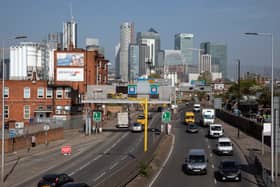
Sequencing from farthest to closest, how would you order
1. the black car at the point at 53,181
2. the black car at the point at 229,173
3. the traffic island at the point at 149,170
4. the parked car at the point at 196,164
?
the parked car at the point at 196,164 < the black car at the point at 229,173 < the traffic island at the point at 149,170 < the black car at the point at 53,181

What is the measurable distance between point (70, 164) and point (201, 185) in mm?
14577

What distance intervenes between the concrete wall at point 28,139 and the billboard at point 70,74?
84.5 feet

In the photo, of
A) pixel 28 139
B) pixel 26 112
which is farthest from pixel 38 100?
pixel 28 139

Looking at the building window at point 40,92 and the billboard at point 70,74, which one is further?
the billboard at point 70,74

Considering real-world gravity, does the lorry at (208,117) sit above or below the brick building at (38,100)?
below

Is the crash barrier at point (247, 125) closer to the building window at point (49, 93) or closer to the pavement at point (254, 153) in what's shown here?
the pavement at point (254, 153)

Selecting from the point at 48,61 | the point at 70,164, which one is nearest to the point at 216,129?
the point at 70,164

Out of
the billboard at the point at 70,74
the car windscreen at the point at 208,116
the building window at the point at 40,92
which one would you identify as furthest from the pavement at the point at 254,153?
the building window at the point at 40,92

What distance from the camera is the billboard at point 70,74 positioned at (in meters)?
91.8

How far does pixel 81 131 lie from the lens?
3113 inches

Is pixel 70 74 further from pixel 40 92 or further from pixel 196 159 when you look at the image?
pixel 196 159

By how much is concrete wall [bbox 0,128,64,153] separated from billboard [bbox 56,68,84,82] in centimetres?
2577

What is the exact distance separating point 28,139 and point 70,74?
3799 cm

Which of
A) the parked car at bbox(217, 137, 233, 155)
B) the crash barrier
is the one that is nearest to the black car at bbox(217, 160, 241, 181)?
the parked car at bbox(217, 137, 233, 155)
